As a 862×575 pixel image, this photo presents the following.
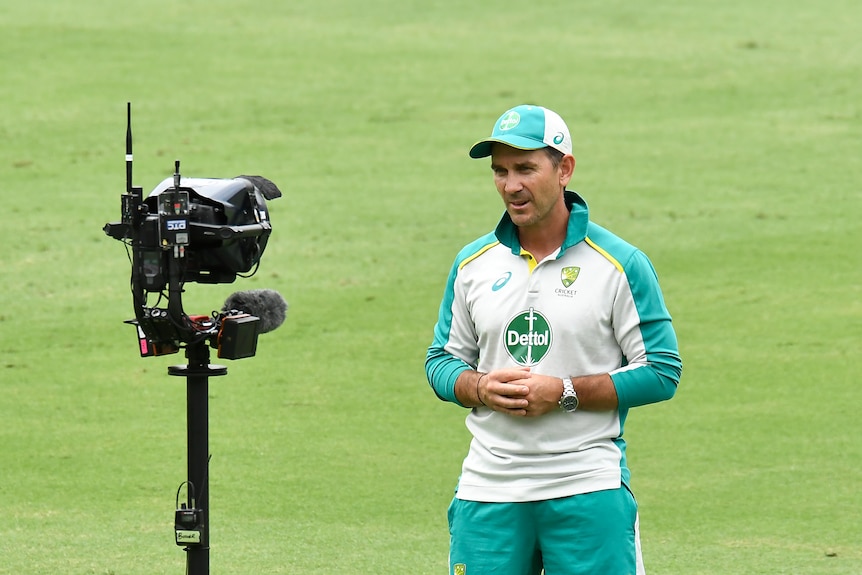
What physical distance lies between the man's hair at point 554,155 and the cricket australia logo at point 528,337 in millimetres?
377

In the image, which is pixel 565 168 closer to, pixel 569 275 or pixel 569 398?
pixel 569 275

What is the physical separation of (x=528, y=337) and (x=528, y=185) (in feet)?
1.25

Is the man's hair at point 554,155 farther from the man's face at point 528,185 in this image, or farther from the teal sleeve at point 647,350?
the teal sleeve at point 647,350

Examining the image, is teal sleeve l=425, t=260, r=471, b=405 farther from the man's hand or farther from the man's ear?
the man's ear

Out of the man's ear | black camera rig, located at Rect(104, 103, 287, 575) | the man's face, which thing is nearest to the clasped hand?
the man's face

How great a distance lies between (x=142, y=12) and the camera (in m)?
20.3

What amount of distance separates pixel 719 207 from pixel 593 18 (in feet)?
25.3

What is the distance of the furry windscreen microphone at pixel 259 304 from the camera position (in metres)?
4.81

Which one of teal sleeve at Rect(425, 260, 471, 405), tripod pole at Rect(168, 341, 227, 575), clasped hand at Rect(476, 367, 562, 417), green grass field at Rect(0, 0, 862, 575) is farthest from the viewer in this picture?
green grass field at Rect(0, 0, 862, 575)

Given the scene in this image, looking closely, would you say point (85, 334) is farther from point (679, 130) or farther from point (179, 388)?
point (679, 130)

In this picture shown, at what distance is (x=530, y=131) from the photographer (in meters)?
3.92

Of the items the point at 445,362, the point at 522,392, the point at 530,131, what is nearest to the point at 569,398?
the point at 522,392

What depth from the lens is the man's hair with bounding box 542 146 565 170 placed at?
3948mm

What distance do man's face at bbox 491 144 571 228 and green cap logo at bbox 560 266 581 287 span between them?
147 mm
